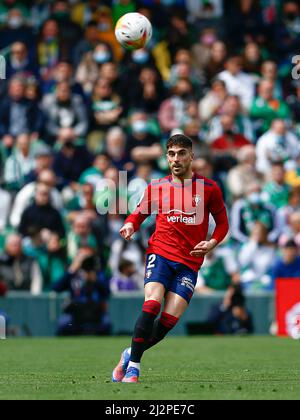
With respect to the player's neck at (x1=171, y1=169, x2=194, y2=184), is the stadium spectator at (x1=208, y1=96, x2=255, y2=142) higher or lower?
higher

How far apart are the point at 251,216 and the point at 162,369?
26.7ft

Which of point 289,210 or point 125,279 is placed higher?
point 289,210

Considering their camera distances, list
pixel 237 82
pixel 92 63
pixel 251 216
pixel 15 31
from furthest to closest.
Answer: pixel 15 31, pixel 237 82, pixel 92 63, pixel 251 216

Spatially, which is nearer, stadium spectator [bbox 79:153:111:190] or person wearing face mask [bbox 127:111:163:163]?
stadium spectator [bbox 79:153:111:190]

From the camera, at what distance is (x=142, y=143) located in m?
19.8

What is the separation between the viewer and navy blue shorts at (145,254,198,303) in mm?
9828

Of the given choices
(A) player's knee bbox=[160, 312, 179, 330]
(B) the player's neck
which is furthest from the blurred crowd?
(A) player's knee bbox=[160, 312, 179, 330]

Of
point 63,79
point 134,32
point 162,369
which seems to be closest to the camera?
point 162,369

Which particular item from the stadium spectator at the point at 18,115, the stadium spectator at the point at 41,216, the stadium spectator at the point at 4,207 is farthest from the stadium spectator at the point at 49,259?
the stadium spectator at the point at 18,115

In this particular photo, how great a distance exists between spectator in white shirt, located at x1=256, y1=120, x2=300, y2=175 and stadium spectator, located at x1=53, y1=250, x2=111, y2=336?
4080 mm

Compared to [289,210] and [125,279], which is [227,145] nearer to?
[289,210]

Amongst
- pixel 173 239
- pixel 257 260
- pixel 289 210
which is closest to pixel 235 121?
pixel 289 210

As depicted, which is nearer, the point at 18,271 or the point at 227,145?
the point at 18,271

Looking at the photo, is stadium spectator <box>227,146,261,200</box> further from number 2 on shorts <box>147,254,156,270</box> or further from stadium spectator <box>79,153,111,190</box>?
number 2 on shorts <box>147,254,156,270</box>
